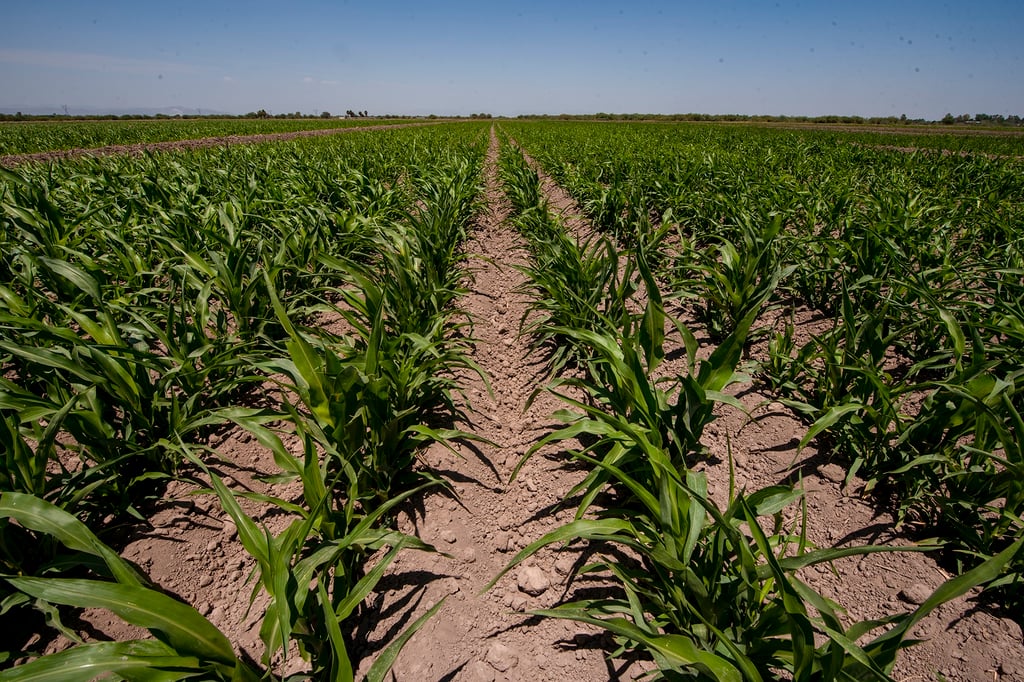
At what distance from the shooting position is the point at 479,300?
149 inches

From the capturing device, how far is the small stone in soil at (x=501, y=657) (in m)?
1.30

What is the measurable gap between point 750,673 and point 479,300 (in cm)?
315

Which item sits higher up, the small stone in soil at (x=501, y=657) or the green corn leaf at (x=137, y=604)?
the green corn leaf at (x=137, y=604)

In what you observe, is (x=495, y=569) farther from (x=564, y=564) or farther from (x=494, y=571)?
(x=564, y=564)

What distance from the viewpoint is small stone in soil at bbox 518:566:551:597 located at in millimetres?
1506

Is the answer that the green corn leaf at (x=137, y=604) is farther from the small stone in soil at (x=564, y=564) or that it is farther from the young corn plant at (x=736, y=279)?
the young corn plant at (x=736, y=279)

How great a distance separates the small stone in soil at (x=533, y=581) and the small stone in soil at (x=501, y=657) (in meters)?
0.19

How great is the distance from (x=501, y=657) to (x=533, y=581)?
0.26m

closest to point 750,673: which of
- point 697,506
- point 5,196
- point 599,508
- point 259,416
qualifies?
Answer: point 697,506

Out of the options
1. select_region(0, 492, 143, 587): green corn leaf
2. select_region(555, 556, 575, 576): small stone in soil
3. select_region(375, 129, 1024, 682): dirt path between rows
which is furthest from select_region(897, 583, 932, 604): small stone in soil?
select_region(0, 492, 143, 587): green corn leaf

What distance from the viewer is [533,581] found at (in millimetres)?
1528

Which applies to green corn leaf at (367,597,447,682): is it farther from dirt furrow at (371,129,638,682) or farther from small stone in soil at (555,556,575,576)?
small stone in soil at (555,556,575,576)

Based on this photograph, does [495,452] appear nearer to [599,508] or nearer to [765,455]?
[599,508]

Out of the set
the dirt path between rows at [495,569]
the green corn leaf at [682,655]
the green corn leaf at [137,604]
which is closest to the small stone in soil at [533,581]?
the dirt path between rows at [495,569]
